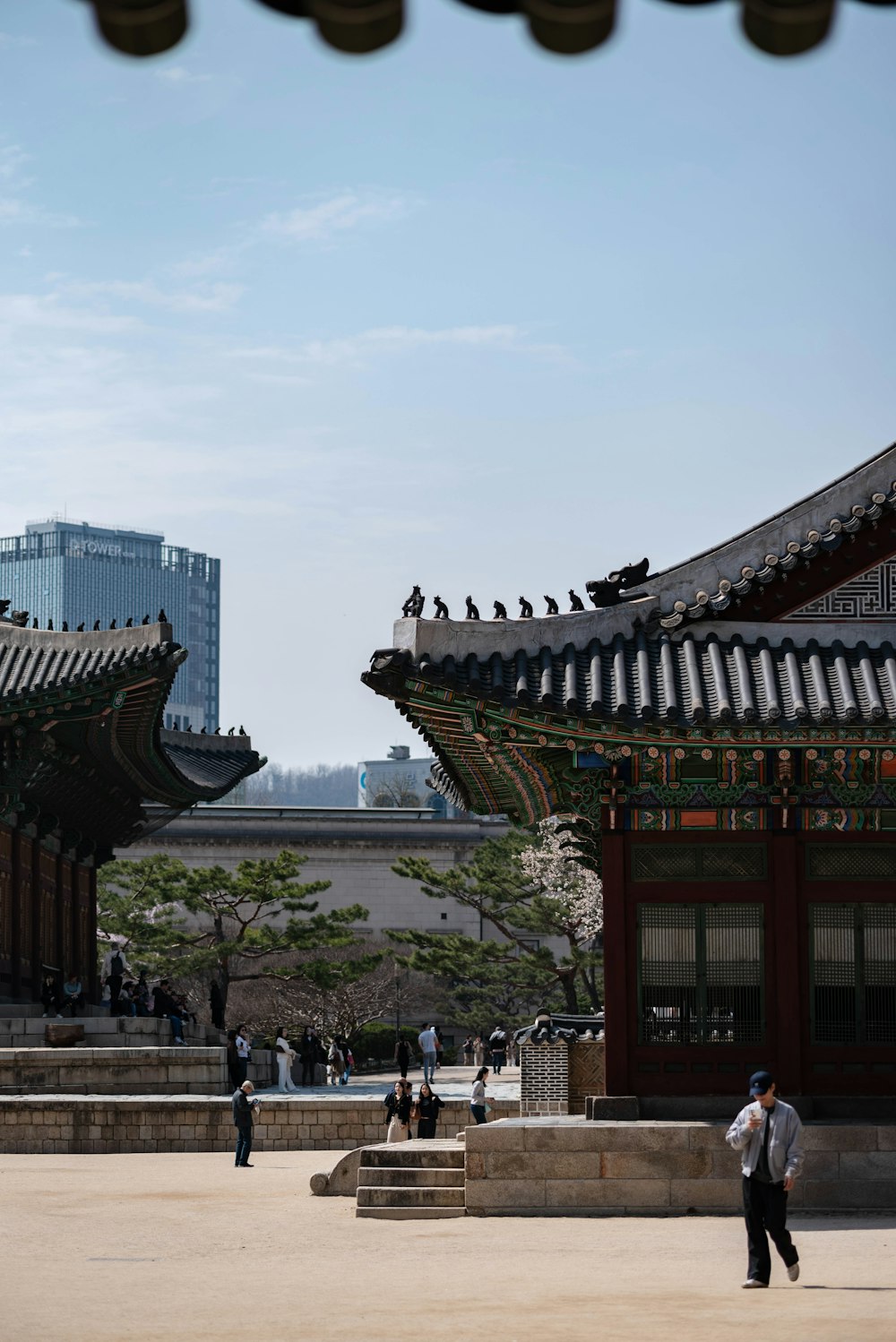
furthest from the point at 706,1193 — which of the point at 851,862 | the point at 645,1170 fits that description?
the point at 851,862

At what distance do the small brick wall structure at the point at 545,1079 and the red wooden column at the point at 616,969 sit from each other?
72.7 inches

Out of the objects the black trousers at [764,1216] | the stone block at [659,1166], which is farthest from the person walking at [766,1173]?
the stone block at [659,1166]

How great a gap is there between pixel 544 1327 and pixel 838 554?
11.8 meters

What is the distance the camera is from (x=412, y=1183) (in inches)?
855

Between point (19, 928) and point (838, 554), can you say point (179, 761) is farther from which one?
point (838, 554)

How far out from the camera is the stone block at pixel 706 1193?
20609 mm

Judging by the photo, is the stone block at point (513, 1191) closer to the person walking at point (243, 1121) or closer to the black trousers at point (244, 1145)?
the person walking at point (243, 1121)

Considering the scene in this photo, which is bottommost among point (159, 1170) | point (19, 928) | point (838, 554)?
point (159, 1170)

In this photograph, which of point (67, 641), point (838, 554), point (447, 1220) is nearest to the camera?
point (447, 1220)

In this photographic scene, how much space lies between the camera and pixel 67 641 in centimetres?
4172

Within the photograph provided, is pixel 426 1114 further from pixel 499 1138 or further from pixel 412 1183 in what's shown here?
pixel 499 1138

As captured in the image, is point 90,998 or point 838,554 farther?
point 90,998

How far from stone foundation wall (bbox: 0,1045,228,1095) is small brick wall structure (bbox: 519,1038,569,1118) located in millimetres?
9725

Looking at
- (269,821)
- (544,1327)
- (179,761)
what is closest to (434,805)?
(269,821)
